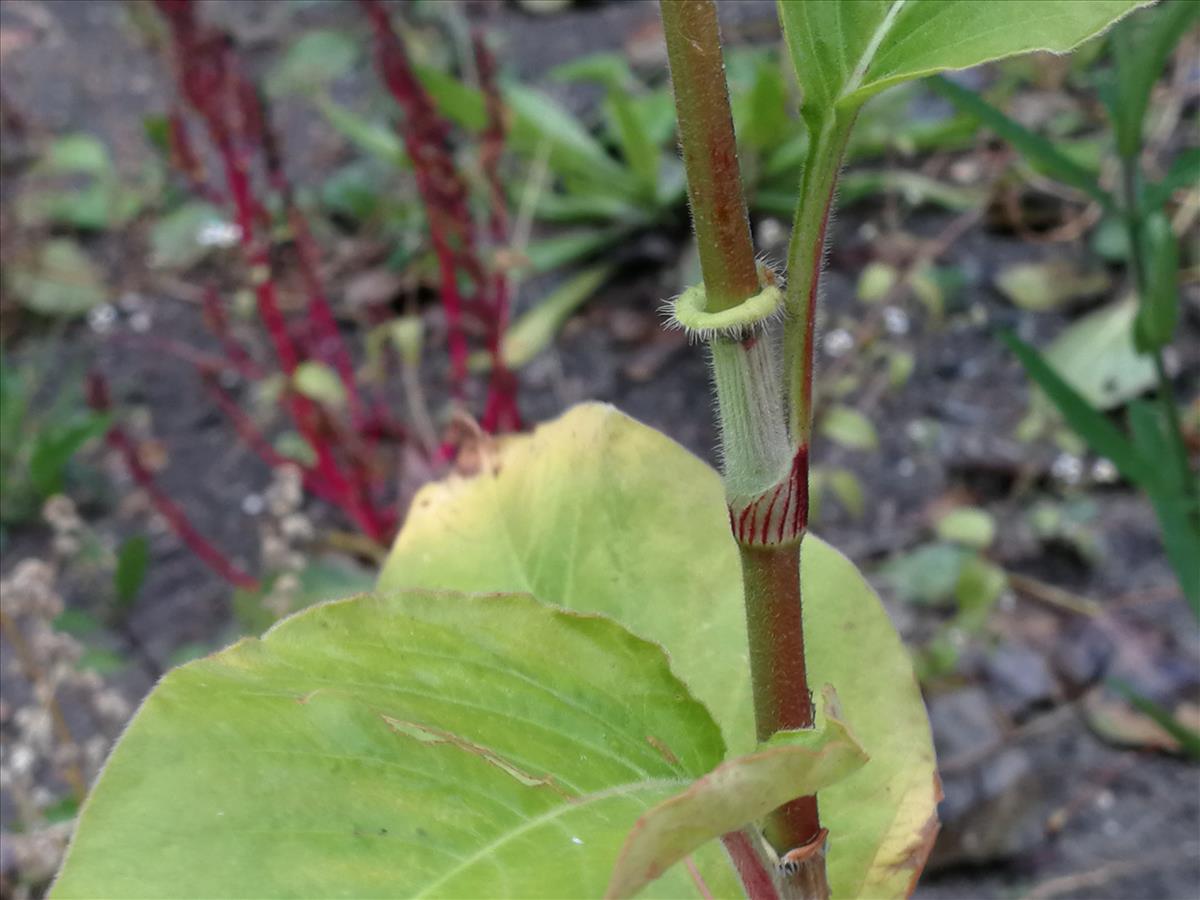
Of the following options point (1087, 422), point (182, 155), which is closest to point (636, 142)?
point (182, 155)

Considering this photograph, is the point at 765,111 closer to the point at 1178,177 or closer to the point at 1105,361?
the point at 1105,361

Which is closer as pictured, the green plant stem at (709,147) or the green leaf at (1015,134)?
the green plant stem at (709,147)

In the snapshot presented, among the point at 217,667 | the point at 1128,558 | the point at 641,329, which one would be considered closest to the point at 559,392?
the point at 641,329

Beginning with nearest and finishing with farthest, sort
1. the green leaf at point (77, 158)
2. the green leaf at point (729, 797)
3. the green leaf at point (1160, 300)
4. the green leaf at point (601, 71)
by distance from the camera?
the green leaf at point (729, 797) → the green leaf at point (1160, 300) → the green leaf at point (601, 71) → the green leaf at point (77, 158)

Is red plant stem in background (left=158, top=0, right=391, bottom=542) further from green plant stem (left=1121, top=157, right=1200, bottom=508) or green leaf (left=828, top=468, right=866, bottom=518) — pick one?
green plant stem (left=1121, top=157, right=1200, bottom=508)

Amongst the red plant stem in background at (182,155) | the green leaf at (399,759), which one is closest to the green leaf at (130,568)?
the red plant stem in background at (182,155)

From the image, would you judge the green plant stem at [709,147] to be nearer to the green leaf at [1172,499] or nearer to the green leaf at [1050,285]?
the green leaf at [1172,499]
